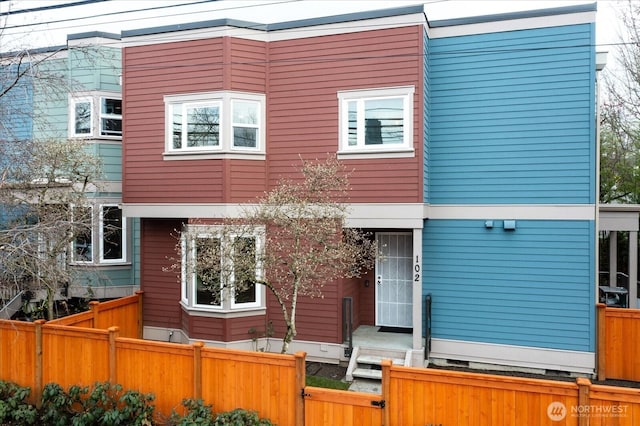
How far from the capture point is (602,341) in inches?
368

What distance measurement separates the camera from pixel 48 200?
10258mm

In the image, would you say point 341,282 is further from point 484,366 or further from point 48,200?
point 48,200

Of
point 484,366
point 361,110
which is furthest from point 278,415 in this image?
point 361,110

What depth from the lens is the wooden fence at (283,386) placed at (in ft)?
18.2

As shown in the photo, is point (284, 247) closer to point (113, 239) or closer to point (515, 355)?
point (515, 355)

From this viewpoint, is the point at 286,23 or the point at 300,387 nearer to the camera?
the point at 300,387

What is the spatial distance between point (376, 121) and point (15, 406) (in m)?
8.49

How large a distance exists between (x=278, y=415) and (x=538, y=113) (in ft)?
26.4

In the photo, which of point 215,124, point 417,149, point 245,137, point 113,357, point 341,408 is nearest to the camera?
point 341,408

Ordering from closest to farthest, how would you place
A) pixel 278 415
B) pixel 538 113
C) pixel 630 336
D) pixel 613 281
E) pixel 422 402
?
pixel 422 402, pixel 278 415, pixel 630 336, pixel 538 113, pixel 613 281

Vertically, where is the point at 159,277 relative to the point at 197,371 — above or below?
above

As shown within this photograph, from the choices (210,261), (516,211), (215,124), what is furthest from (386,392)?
(215,124)

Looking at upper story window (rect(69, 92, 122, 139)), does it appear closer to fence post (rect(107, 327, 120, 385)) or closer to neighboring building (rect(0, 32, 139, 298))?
neighboring building (rect(0, 32, 139, 298))

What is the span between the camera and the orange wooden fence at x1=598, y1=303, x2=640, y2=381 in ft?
30.1
